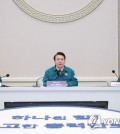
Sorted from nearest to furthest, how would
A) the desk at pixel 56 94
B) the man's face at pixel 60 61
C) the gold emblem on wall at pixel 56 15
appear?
the desk at pixel 56 94 < the man's face at pixel 60 61 < the gold emblem on wall at pixel 56 15

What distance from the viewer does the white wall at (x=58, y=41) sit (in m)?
5.39

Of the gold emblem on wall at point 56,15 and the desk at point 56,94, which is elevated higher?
the gold emblem on wall at point 56,15

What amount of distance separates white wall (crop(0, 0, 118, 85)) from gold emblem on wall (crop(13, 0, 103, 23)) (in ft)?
0.23

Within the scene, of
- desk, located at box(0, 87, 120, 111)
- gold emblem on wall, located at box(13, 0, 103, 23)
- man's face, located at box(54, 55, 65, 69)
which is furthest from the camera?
gold emblem on wall, located at box(13, 0, 103, 23)

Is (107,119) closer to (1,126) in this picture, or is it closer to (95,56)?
(1,126)

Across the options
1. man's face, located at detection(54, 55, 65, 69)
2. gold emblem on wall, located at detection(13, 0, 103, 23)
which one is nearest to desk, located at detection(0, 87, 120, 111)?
man's face, located at detection(54, 55, 65, 69)

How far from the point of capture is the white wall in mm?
5395

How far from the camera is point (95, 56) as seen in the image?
545 centimetres

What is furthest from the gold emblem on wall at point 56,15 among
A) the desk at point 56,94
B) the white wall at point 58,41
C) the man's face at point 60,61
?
the desk at point 56,94

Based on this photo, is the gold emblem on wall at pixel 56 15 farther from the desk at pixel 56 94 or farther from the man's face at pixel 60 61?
the desk at pixel 56 94

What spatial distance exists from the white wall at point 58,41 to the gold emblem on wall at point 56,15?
70 mm

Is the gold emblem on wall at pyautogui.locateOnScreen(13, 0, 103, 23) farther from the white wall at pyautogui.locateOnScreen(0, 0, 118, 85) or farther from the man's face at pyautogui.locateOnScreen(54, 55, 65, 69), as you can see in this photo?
the man's face at pyautogui.locateOnScreen(54, 55, 65, 69)

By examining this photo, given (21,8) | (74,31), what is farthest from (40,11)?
(74,31)

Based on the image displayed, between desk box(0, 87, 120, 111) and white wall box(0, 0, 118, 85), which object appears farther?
white wall box(0, 0, 118, 85)
